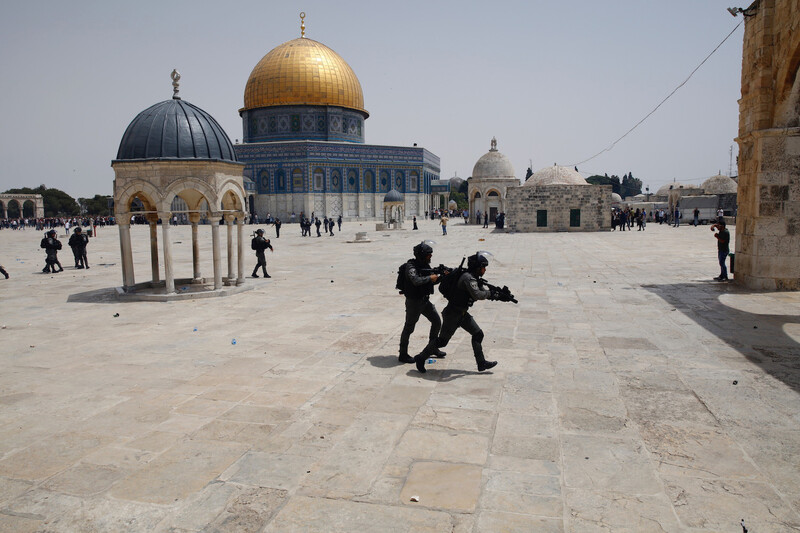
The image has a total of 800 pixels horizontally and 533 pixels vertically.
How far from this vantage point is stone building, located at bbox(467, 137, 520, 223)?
50.5m

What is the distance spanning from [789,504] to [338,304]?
7.83 m

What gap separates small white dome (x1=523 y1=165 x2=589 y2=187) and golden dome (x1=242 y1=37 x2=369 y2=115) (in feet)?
87.8

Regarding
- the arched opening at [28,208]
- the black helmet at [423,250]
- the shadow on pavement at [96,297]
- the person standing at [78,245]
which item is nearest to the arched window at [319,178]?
the arched opening at [28,208]

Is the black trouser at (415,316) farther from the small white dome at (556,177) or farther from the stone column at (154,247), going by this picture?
the small white dome at (556,177)

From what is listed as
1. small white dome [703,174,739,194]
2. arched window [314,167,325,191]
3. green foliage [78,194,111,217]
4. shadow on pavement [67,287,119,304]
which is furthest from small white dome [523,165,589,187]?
green foliage [78,194,111,217]

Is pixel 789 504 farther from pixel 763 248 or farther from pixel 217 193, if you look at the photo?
pixel 217 193

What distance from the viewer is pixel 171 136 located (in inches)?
444

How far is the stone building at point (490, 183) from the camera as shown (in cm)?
5047

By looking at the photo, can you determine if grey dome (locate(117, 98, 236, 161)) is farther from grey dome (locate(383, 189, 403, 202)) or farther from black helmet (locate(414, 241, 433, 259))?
grey dome (locate(383, 189, 403, 202))

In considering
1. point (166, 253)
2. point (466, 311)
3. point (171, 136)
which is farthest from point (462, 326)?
point (171, 136)

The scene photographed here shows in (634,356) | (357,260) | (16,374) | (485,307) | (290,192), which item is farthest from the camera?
(290,192)

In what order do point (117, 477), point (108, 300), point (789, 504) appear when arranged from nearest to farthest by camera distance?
1. point (789, 504)
2. point (117, 477)
3. point (108, 300)

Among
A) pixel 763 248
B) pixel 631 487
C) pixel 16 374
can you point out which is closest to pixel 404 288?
pixel 631 487

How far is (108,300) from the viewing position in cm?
1114
